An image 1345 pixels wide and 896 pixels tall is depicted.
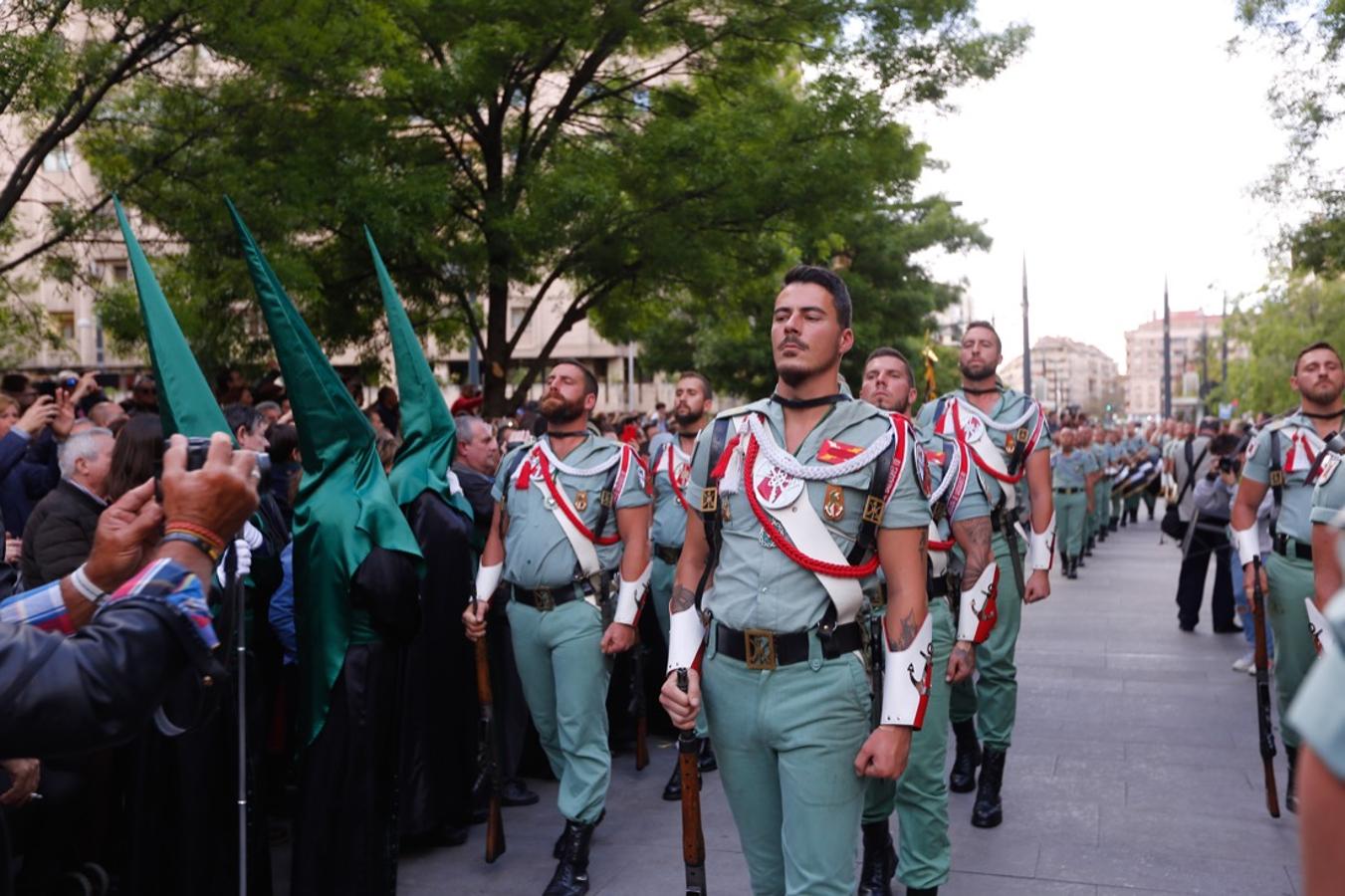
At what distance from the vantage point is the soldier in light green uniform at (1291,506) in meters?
5.89

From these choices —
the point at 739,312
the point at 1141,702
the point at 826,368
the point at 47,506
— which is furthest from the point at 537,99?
the point at 826,368

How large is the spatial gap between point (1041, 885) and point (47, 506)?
438cm

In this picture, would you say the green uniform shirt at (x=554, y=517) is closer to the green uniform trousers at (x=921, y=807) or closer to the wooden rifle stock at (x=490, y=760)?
the wooden rifle stock at (x=490, y=760)

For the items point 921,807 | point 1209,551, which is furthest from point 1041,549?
point 1209,551

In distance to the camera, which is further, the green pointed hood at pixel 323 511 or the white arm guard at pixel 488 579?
the white arm guard at pixel 488 579

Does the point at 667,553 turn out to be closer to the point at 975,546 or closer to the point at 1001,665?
the point at 1001,665

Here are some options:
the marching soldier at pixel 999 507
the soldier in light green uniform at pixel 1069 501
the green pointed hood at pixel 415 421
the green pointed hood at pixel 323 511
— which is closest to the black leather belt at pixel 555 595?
the green pointed hood at pixel 415 421

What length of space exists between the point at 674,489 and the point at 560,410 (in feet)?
6.76

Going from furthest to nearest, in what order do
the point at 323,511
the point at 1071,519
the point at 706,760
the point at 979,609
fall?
the point at 1071,519
the point at 706,760
the point at 979,609
the point at 323,511

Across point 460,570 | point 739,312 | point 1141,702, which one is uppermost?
point 739,312

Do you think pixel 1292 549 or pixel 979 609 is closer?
pixel 979 609

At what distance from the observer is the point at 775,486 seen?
3.65 meters

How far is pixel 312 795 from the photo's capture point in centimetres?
469

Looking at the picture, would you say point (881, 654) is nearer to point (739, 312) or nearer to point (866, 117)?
point (866, 117)
